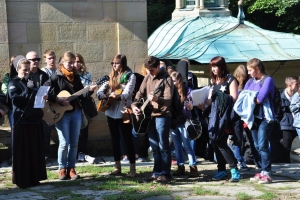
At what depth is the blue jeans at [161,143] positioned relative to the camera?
863 cm

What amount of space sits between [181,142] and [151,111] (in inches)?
44.2

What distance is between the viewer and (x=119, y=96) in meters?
9.03

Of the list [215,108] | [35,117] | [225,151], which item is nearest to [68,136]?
[35,117]

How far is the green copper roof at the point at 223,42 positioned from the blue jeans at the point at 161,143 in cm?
696

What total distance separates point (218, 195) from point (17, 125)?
2.63m

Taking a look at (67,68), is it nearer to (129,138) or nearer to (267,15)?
(129,138)

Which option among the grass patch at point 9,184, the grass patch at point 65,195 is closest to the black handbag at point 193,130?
the grass patch at point 65,195

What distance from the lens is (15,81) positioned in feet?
27.3

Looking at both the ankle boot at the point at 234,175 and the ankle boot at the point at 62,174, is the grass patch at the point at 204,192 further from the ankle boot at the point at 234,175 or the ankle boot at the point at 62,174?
the ankle boot at the point at 62,174

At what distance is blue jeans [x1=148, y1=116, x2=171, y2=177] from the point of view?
8.63 meters

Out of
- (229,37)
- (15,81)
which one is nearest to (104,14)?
(15,81)

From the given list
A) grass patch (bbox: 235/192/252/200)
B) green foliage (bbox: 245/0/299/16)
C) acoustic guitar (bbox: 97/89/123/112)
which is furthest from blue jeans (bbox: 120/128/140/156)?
green foliage (bbox: 245/0/299/16)

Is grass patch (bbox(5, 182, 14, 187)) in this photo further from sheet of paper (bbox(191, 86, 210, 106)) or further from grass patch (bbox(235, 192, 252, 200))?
Result: grass patch (bbox(235, 192, 252, 200))

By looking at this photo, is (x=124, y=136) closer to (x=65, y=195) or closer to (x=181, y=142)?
(x=181, y=142)
